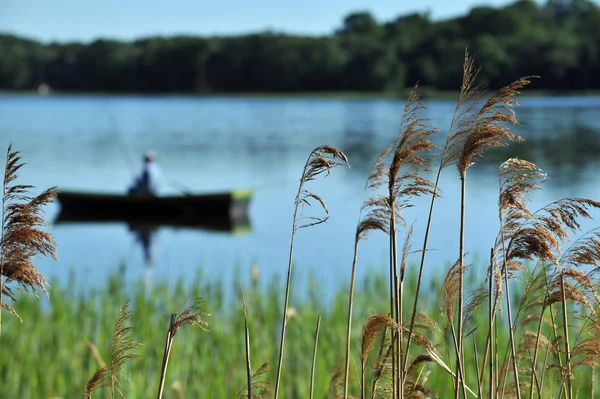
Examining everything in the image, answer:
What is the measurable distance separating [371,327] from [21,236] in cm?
68

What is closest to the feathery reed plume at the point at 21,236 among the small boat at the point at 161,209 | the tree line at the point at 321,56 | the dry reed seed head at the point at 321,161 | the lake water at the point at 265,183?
the lake water at the point at 265,183

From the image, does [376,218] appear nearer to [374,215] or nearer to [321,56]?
[374,215]

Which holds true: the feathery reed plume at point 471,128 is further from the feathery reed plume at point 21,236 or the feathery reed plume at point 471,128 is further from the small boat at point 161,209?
the small boat at point 161,209

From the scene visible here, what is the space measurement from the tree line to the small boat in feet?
195

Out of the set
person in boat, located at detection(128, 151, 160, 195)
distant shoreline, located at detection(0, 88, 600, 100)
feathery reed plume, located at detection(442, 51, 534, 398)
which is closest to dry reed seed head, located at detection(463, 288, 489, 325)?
feathery reed plume, located at detection(442, 51, 534, 398)

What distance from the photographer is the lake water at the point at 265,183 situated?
60.7ft

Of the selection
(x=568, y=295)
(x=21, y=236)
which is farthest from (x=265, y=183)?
(x=21, y=236)

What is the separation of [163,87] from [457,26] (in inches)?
2202

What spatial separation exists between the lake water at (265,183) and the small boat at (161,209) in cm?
44

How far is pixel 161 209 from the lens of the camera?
24953 mm

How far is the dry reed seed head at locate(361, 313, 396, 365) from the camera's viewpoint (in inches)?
63.0

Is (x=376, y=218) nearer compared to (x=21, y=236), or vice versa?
(x=21, y=236)

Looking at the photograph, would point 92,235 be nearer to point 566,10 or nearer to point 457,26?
point 457,26

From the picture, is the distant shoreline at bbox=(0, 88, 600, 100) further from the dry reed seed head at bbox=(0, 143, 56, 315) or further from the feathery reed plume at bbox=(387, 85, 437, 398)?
the dry reed seed head at bbox=(0, 143, 56, 315)
